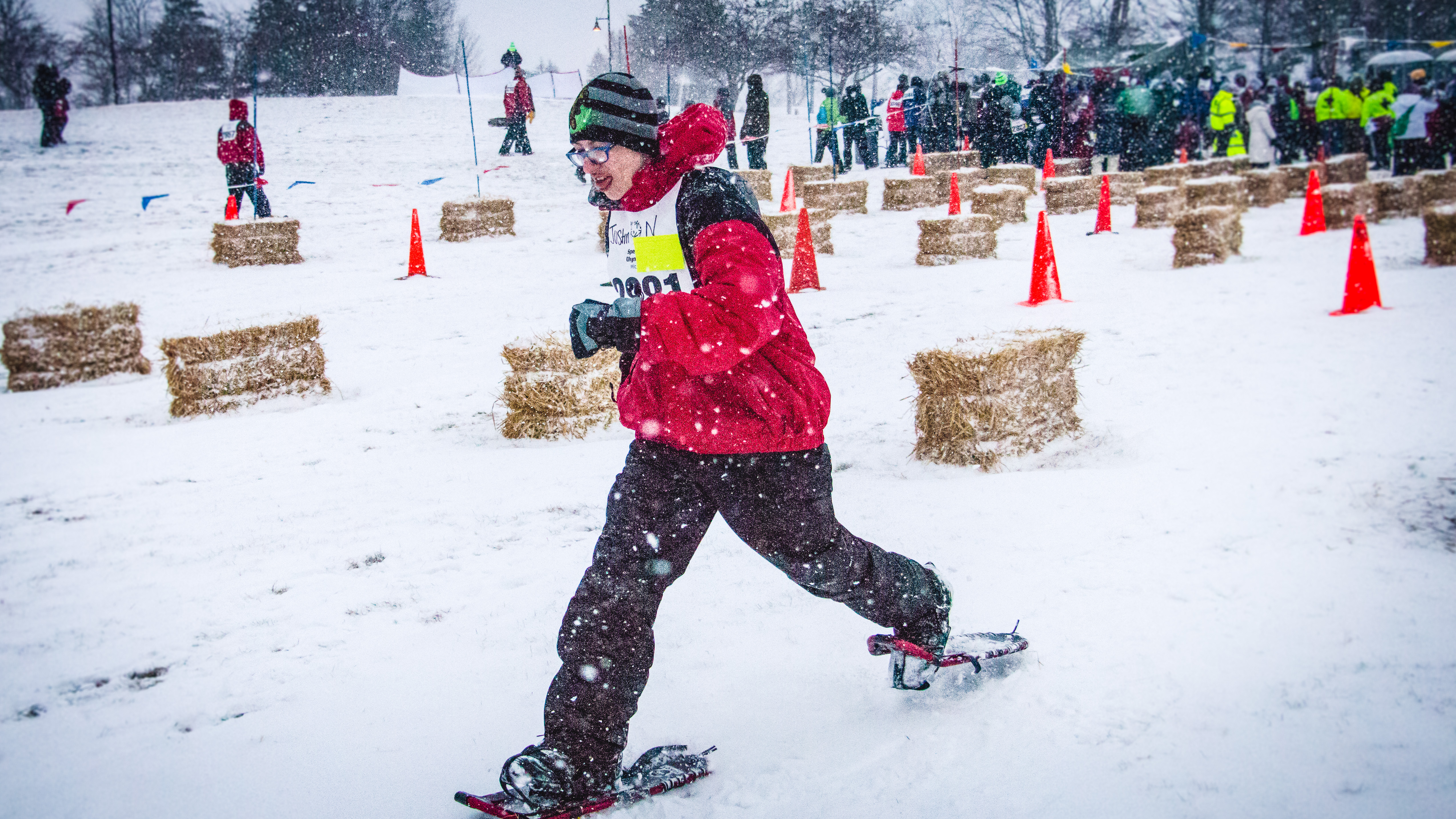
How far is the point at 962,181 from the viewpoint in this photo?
52.1 ft

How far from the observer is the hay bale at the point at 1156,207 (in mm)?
12406

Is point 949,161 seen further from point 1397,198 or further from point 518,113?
point 518,113

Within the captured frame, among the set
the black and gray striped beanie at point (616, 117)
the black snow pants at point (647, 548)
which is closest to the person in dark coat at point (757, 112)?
the black and gray striped beanie at point (616, 117)

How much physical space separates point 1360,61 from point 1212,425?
35.2 m

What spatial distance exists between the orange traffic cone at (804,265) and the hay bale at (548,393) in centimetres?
449

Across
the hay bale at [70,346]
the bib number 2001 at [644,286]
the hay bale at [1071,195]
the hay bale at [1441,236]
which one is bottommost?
the hay bale at [70,346]

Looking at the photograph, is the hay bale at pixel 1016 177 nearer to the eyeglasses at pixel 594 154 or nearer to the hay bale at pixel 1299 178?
the hay bale at pixel 1299 178

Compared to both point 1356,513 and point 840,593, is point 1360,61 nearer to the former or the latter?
point 1356,513

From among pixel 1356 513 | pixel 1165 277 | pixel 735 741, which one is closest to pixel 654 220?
pixel 735 741

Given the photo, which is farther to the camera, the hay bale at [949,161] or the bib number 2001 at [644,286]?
the hay bale at [949,161]

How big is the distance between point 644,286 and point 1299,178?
1642cm

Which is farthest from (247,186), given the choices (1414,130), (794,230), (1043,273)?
(1414,130)

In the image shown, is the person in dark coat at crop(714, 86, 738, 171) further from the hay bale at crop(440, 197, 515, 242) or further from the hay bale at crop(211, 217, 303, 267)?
the hay bale at crop(211, 217, 303, 267)

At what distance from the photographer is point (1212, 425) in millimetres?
4746
